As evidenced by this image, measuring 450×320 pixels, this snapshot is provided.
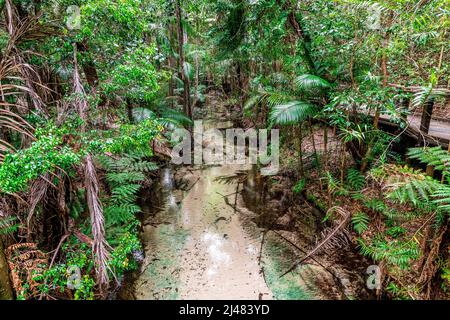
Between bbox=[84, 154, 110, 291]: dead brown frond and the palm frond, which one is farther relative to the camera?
the palm frond

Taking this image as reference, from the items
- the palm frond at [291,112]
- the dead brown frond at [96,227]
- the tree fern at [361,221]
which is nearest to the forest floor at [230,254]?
the tree fern at [361,221]

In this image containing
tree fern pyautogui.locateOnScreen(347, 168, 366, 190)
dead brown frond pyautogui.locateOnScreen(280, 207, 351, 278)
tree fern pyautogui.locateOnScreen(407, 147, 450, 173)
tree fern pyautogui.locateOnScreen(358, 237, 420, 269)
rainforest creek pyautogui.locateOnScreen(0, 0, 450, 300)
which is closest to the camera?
tree fern pyautogui.locateOnScreen(407, 147, 450, 173)

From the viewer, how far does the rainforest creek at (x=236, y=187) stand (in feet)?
9.12

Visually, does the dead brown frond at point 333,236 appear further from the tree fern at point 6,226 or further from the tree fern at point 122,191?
the tree fern at point 6,226

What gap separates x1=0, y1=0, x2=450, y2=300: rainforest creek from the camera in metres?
2.78

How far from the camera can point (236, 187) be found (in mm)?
6906

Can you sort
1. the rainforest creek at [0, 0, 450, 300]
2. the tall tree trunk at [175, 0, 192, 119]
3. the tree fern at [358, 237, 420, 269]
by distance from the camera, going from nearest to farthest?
the rainforest creek at [0, 0, 450, 300] < the tree fern at [358, 237, 420, 269] < the tall tree trunk at [175, 0, 192, 119]

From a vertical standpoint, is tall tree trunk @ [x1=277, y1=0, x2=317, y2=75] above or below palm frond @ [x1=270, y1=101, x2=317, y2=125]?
above

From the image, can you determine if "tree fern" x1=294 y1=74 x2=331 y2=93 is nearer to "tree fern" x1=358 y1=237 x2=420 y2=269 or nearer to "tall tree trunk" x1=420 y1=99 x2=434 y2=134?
"tall tree trunk" x1=420 y1=99 x2=434 y2=134

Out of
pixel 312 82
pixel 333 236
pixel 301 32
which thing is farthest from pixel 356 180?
pixel 301 32

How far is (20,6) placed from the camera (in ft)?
10.8

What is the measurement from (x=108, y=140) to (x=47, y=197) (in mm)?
1229

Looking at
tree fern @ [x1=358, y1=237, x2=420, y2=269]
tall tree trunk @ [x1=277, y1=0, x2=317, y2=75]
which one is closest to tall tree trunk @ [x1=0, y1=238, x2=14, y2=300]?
tree fern @ [x1=358, y1=237, x2=420, y2=269]
